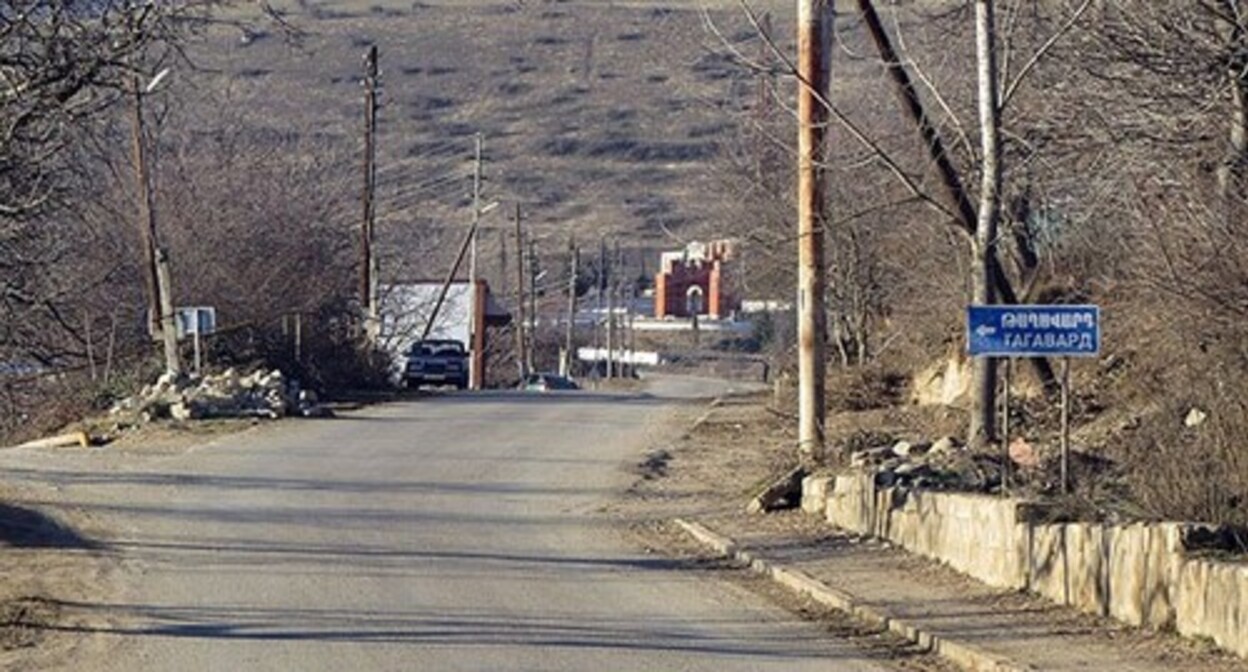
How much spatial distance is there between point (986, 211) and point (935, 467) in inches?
97.5

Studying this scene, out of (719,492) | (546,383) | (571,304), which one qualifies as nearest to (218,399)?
(719,492)

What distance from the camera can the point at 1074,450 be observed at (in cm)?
2312

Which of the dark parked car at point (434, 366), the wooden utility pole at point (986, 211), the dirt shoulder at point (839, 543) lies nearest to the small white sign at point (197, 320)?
the dirt shoulder at point (839, 543)

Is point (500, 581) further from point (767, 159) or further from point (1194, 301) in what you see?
point (767, 159)

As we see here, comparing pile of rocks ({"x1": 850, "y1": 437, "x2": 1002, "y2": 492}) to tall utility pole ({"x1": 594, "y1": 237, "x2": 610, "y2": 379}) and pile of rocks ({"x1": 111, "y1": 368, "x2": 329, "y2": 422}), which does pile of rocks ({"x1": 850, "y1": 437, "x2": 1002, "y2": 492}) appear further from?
tall utility pole ({"x1": 594, "y1": 237, "x2": 610, "y2": 379})

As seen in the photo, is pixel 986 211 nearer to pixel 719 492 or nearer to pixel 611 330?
pixel 719 492

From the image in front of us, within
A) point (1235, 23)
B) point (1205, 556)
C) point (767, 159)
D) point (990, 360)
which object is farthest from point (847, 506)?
point (767, 159)

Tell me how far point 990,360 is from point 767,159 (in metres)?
22.3

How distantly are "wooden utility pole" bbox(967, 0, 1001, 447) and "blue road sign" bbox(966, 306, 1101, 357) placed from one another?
2.52 meters

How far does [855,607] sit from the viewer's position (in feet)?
55.7

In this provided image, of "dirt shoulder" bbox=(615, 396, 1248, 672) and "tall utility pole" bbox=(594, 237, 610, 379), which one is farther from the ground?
"tall utility pole" bbox=(594, 237, 610, 379)

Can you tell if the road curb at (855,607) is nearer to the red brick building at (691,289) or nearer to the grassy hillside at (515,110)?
the grassy hillside at (515,110)

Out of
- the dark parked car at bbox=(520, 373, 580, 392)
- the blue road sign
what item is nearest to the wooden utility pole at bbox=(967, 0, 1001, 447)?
the blue road sign

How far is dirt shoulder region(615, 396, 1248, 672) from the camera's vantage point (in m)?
14.4
